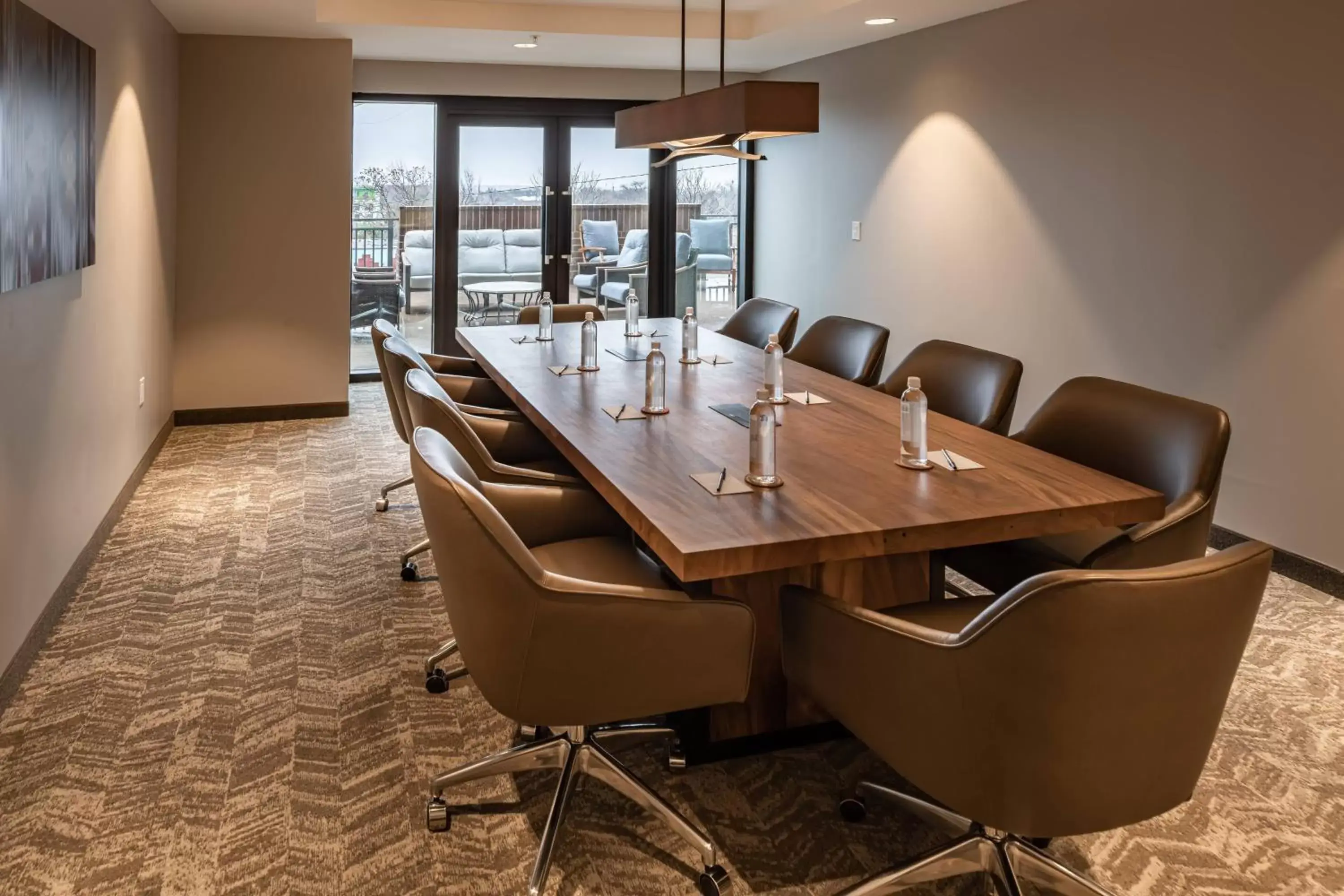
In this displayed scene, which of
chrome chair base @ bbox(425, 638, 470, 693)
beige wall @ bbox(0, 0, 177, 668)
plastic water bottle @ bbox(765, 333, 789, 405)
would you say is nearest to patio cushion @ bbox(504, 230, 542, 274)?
beige wall @ bbox(0, 0, 177, 668)

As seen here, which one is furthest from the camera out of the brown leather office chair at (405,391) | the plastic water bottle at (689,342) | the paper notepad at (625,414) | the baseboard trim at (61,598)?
the plastic water bottle at (689,342)

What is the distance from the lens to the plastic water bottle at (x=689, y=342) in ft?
13.0

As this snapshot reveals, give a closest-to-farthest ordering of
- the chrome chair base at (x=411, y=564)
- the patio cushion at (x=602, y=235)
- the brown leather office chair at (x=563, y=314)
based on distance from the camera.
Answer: the chrome chair base at (x=411, y=564) < the brown leather office chair at (x=563, y=314) < the patio cushion at (x=602, y=235)

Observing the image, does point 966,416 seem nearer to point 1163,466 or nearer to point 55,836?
point 1163,466

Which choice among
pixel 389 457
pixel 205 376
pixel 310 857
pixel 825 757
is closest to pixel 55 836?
pixel 310 857

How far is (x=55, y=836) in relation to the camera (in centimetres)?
212

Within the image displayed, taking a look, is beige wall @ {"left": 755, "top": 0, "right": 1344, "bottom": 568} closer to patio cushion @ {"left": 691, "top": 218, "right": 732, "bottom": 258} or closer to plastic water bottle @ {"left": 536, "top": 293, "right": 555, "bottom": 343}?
patio cushion @ {"left": 691, "top": 218, "right": 732, "bottom": 258}

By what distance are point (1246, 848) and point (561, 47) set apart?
557cm

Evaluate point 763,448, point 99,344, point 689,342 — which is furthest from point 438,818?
point 99,344

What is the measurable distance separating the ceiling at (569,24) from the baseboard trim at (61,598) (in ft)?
7.45

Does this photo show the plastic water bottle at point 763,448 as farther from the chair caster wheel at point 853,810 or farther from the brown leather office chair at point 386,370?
the brown leather office chair at point 386,370

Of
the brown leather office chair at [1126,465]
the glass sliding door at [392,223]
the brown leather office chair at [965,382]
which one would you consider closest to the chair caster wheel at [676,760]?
the brown leather office chair at [1126,465]

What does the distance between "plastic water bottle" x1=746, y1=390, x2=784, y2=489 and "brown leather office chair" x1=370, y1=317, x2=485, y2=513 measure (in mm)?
1705

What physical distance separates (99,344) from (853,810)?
3.20 metres
